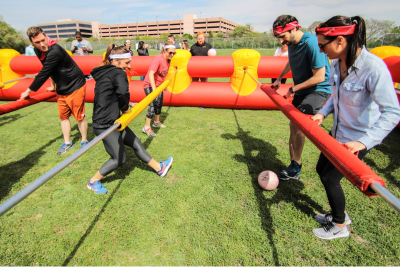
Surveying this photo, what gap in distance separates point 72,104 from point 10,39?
53502 mm

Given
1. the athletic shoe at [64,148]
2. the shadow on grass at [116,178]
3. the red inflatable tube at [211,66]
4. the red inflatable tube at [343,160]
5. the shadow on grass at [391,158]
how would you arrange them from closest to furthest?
the red inflatable tube at [343,160]
the shadow on grass at [116,178]
the shadow on grass at [391,158]
the athletic shoe at [64,148]
the red inflatable tube at [211,66]

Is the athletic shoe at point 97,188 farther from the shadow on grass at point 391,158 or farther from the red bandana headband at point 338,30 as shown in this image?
the shadow on grass at point 391,158

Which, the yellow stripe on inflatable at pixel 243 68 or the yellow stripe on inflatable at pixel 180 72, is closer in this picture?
the yellow stripe on inflatable at pixel 243 68

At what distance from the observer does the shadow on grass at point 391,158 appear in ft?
11.4

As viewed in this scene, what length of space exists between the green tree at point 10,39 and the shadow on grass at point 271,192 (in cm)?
5354

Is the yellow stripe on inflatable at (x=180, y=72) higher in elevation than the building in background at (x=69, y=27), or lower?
lower

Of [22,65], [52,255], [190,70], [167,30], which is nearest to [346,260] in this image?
[52,255]

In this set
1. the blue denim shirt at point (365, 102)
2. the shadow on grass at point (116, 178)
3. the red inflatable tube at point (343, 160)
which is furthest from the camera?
the shadow on grass at point (116, 178)

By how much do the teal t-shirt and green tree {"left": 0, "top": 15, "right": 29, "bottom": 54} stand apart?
178 feet

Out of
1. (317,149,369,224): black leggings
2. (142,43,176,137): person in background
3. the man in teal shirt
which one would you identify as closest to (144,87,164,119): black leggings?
(142,43,176,137): person in background

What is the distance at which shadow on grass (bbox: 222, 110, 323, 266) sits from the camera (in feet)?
8.63

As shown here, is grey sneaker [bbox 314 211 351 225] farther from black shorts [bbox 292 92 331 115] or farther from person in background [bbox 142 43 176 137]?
person in background [bbox 142 43 176 137]

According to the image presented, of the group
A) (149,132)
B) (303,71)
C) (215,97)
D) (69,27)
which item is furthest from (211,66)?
(69,27)

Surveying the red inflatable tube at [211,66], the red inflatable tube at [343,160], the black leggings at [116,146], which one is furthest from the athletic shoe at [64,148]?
the red inflatable tube at [343,160]
